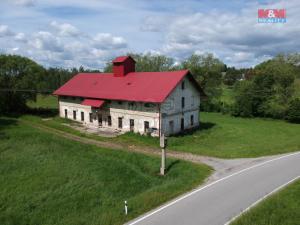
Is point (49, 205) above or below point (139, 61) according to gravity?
below

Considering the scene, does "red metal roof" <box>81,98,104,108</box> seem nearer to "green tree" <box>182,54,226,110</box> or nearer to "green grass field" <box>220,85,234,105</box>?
"green tree" <box>182,54,226,110</box>

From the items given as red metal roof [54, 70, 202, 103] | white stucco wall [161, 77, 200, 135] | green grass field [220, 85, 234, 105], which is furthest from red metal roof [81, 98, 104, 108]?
green grass field [220, 85, 234, 105]

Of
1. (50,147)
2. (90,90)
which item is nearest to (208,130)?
(90,90)

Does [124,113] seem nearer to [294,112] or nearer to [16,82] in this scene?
[16,82]

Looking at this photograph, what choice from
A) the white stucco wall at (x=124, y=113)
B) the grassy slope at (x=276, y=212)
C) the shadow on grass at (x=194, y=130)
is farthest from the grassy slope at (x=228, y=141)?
the grassy slope at (x=276, y=212)

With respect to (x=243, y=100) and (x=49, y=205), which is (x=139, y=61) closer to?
(x=243, y=100)

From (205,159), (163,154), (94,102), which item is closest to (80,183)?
(163,154)
